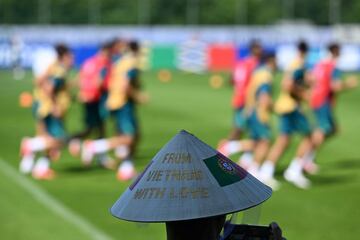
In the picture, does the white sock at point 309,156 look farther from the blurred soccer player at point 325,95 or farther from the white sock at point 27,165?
the white sock at point 27,165

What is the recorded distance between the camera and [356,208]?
10.2m

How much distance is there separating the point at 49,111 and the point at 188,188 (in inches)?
412

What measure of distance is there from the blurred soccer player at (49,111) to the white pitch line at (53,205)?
0.28 m

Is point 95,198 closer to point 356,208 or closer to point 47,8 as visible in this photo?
point 356,208

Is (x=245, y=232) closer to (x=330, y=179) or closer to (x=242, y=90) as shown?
(x=330, y=179)

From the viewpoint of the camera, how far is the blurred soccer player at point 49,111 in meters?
12.8

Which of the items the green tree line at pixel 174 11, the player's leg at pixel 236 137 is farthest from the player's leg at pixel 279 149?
the green tree line at pixel 174 11

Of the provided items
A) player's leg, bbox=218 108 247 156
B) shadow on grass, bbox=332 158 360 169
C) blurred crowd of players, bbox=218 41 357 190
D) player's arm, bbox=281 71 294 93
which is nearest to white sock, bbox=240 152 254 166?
blurred crowd of players, bbox=218 41 357 190

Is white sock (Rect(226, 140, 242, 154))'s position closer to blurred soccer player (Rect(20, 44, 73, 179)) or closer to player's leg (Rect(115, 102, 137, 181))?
player's leg (Rect(115, 102, 137, 181))

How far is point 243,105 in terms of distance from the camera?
43.0 feet

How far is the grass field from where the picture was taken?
908cm

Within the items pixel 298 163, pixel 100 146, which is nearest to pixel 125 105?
pixel 100 146

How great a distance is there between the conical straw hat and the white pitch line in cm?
586

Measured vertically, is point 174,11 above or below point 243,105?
above
